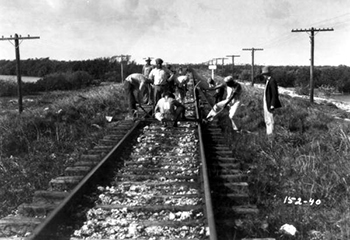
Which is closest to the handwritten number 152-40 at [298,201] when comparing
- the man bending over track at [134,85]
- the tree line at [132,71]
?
the man bending over track at [134,85]

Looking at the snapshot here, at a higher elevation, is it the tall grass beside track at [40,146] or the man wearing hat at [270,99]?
the man wearing hat at [270,99]

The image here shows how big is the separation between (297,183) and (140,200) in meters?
2.38

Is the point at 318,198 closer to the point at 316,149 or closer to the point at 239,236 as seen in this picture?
the point at 239,236

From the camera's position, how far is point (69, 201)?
3.99m

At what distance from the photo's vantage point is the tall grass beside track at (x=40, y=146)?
210 inches

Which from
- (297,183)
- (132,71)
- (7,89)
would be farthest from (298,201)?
(132,71)

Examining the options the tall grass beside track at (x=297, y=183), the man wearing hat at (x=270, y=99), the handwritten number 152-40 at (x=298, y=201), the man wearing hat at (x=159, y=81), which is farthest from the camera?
the man wearing hat at (x=159, y=81)

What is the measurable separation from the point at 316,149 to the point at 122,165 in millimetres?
3927

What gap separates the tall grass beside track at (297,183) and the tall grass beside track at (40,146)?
306 centimetres

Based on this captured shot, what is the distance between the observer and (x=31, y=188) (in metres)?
5.21

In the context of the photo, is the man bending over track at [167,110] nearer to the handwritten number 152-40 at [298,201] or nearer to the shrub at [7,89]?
the handwritten number 152-40 at [298,201]

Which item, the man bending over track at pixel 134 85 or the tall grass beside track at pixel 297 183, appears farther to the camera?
the man bending over track at pixel 134 85

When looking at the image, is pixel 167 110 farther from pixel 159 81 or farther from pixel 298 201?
pixel 298 201

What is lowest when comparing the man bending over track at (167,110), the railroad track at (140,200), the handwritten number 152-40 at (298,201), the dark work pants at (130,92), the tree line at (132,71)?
the handwritten number 152-40 at (298,201)
